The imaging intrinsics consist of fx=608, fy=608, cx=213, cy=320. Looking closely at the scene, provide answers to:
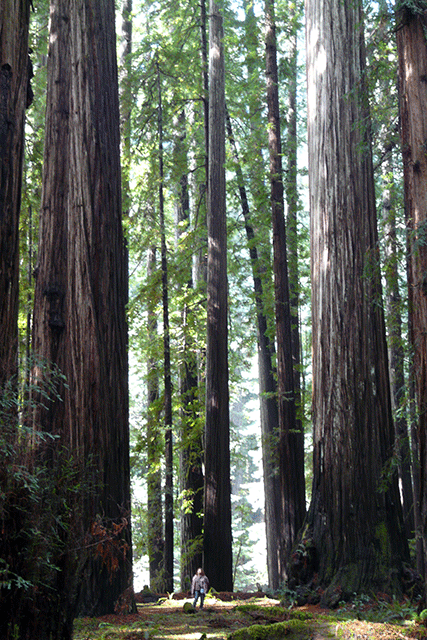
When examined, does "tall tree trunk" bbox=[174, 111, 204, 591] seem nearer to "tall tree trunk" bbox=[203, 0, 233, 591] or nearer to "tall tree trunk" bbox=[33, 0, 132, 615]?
"tall tree trunk" bbox=[203, 0, 233, 591]

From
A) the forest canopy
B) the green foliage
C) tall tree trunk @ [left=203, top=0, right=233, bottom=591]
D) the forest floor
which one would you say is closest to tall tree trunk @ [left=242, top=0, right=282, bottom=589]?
tall tree trunk @ [left=203, top=0, right=233, bottom=591]

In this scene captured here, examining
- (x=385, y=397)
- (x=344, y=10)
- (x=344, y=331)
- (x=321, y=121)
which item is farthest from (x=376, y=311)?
(x=344, y=10)

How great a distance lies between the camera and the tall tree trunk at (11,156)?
13.8 feet

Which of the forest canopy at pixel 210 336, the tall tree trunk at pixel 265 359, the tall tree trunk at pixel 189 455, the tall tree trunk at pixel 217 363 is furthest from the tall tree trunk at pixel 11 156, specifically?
the tall tree trunk at pixel 265 359

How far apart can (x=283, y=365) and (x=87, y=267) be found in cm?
713

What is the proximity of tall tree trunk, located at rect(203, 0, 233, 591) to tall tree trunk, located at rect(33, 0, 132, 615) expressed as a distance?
5.33 m

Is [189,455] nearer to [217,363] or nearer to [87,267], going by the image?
[217,363]

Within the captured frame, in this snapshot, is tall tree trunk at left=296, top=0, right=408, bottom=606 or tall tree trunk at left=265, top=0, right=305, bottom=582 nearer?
tall tree trunk at left=296, top=0, right=408, bottom=606

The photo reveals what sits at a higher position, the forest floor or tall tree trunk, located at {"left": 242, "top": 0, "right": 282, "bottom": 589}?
tall tree trunk, located at {"left": 242, "top": 0, "right": 282, "bottom": 589}

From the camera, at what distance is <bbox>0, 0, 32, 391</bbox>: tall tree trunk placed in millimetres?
4215

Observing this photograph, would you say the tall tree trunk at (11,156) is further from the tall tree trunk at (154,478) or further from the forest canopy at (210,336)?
the tall tree trunk at (154,478)

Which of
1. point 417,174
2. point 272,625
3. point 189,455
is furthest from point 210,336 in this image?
point 272,625

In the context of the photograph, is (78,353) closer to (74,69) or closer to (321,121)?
(74,69)

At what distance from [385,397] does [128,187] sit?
978 cm
